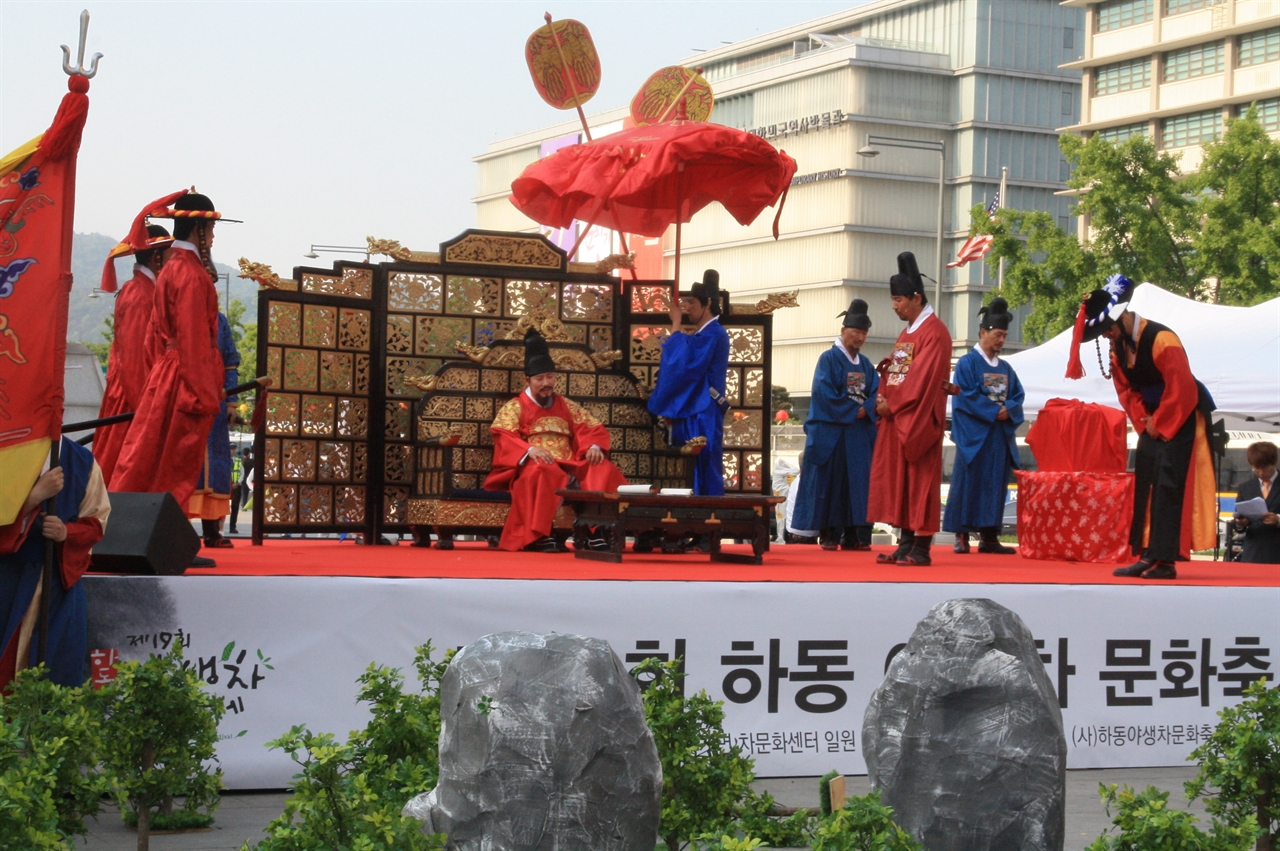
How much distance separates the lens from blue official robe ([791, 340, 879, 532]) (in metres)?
9.75

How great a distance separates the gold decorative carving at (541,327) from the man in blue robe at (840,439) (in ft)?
5.64

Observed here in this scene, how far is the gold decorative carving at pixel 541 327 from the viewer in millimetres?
9258

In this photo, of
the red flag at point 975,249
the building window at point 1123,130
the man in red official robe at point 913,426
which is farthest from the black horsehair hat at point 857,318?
the building window at point 1123,130

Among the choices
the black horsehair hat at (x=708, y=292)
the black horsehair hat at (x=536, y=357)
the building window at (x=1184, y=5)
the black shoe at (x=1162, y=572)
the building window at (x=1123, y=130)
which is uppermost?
the building window at (x=1184, y=5)

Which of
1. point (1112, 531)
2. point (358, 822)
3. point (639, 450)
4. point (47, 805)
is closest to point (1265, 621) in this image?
point (1112, 531)

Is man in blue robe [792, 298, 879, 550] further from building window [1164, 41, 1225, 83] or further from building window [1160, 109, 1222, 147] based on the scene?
building window [1164, 41, 1225, 83]

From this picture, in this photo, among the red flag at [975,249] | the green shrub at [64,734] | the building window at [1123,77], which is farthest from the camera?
the building window at [1123,77]

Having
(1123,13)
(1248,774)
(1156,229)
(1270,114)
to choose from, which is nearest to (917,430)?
(1248,774)

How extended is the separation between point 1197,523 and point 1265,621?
94 cm

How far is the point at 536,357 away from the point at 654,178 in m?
1.50

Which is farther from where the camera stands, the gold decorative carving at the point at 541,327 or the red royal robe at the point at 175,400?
the gold decorative carving at the point at 541,327

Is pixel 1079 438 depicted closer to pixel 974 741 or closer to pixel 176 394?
pixel 176 394

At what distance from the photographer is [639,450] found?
955 cm

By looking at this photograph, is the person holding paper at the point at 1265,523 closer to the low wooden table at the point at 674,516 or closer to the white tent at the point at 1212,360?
the white tent at the point at 1212,360
